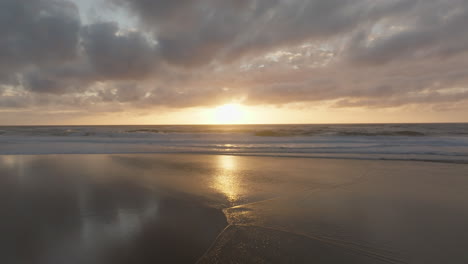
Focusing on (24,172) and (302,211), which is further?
(24,172)

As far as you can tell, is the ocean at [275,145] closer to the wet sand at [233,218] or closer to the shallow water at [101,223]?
the wet sand at [233,218]

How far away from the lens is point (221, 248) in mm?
3355

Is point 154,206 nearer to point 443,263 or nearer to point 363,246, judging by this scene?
point 363,246

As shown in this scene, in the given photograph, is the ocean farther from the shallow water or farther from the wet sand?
the shallow water

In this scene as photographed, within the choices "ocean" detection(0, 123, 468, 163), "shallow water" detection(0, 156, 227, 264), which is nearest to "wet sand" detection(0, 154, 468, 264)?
"shallow water" detection(0, 156, 227, 264)

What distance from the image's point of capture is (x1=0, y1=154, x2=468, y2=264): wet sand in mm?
3283

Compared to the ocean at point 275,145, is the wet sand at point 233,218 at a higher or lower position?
lower

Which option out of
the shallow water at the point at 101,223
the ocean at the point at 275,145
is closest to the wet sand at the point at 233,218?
the shallow water at the point at 101,223

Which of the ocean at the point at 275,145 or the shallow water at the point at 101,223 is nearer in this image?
the shallow water at the point at 101,223

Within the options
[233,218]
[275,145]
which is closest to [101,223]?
[233,218]

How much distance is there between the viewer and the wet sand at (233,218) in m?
3.28

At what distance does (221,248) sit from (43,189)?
6.31 meters

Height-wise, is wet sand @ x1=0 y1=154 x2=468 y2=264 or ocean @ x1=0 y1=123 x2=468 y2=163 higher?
ocean @ x1=0 y1=123 x2=468 y2=163

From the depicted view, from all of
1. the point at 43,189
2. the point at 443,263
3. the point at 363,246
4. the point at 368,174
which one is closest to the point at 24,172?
the point at 43,189
